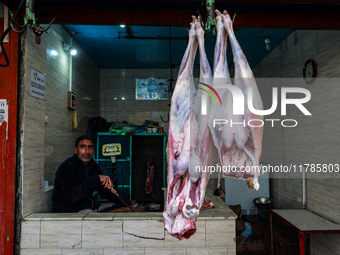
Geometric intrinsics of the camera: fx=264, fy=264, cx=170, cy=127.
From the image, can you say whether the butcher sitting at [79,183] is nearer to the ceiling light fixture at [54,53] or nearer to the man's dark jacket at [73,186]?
the man's dark jacket at [73,186]

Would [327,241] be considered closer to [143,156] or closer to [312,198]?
[312,198]

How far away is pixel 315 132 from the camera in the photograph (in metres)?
3.81

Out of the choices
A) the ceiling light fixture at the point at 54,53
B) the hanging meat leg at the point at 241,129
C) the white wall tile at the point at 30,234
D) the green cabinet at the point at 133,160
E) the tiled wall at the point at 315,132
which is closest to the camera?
the hanging meat leg at the point at 241,129

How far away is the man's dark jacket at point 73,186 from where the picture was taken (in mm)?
2826

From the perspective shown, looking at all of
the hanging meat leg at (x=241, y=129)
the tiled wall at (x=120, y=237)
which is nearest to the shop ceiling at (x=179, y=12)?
the hanging meat leg at (x=241, y=129)

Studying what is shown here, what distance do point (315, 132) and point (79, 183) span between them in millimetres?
3298

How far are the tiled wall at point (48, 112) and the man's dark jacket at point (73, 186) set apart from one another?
0.50ft

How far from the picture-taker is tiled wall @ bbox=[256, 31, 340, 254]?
3.33 m

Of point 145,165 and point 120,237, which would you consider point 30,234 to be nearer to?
point 120,237

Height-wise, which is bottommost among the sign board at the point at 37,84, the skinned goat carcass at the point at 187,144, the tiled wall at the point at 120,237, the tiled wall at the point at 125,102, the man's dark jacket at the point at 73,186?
the tiled wall at the point at 120,237

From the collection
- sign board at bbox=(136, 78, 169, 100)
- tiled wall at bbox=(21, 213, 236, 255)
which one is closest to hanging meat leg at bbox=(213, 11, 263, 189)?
tiled wall at bbox=(21, 213, 236, 255)

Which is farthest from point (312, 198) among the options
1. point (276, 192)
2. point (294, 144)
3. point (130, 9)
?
point (130, 9)

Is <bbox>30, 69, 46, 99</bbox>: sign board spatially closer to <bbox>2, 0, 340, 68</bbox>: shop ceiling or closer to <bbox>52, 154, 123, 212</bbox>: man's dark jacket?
<bbox>2, 0, 340, 68</bbox>: shop ceiling

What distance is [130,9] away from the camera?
7.15 feet
